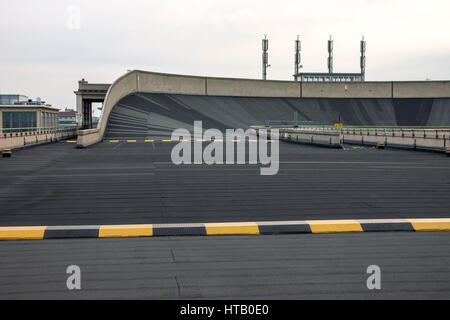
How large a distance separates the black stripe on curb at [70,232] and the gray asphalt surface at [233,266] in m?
0.27

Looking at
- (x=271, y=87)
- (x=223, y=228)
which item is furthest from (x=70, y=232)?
(x=271, y=87)

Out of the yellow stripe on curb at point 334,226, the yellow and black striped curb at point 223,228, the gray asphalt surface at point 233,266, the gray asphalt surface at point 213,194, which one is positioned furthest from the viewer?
the gray asphalt surface at point 213,194

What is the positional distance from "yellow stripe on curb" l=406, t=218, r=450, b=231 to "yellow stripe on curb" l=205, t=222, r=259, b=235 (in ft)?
8.41

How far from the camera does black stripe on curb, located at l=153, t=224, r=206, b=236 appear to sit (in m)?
7.18

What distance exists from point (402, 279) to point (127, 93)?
64150 millimetres

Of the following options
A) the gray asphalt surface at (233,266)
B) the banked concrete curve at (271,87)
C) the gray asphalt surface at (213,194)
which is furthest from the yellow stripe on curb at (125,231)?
the banked concrete curve at (271,87)

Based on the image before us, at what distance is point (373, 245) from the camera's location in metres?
6.53

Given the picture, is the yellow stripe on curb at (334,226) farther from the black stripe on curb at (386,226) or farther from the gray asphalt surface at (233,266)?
the gray asphalt surface at (233,266)

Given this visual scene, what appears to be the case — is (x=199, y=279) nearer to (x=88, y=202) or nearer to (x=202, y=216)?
(x=202, y=216)

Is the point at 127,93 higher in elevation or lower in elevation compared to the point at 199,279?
higher

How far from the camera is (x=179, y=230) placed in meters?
7.34

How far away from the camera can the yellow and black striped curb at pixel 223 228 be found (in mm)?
7117

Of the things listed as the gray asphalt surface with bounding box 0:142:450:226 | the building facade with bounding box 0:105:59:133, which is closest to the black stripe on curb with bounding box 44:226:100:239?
the gray asphalt surface with bounding box 0:142:450:226

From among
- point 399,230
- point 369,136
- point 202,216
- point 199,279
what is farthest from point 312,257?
point 369,136
